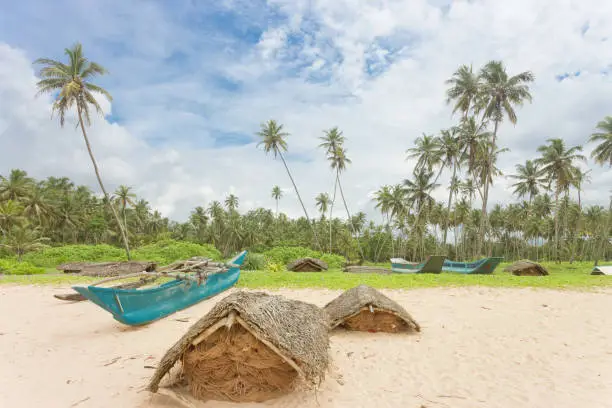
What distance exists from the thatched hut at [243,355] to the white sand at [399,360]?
239mm

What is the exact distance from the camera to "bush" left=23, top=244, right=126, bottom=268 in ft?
77.0

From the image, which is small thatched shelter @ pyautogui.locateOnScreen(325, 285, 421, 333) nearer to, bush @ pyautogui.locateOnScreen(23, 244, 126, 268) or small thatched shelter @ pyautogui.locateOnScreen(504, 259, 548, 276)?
small thatched shelter @ pyautogui.locateOnScreen(504, 259, 548, 276)

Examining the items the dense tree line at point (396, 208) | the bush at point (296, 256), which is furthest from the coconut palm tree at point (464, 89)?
the bush at point (296, 256)

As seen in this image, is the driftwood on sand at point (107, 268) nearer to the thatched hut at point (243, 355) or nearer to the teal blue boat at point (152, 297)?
the teal blue boat at point (152, 297)

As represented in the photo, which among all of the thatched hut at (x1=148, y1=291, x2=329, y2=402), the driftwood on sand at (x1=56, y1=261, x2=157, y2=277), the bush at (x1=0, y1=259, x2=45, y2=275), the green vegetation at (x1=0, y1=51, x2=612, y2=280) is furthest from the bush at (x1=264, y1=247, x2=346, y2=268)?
the thatched hut at (x1=148, y1=291, x2=329, y2=402)

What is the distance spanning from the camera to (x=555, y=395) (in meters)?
4.07

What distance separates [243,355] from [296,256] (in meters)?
25.8

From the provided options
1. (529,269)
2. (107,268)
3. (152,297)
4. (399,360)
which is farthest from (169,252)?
(529,269)

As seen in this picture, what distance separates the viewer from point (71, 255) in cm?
2400

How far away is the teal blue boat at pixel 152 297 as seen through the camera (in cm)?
603

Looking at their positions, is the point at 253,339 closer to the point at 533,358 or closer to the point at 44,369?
the point at 44,369

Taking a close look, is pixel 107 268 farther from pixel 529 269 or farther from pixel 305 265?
pixel 529 269

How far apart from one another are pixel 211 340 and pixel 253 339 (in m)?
0.52

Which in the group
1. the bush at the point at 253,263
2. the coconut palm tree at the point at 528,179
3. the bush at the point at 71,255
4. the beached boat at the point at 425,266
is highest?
the coconut palm tree at the point at 528,179
